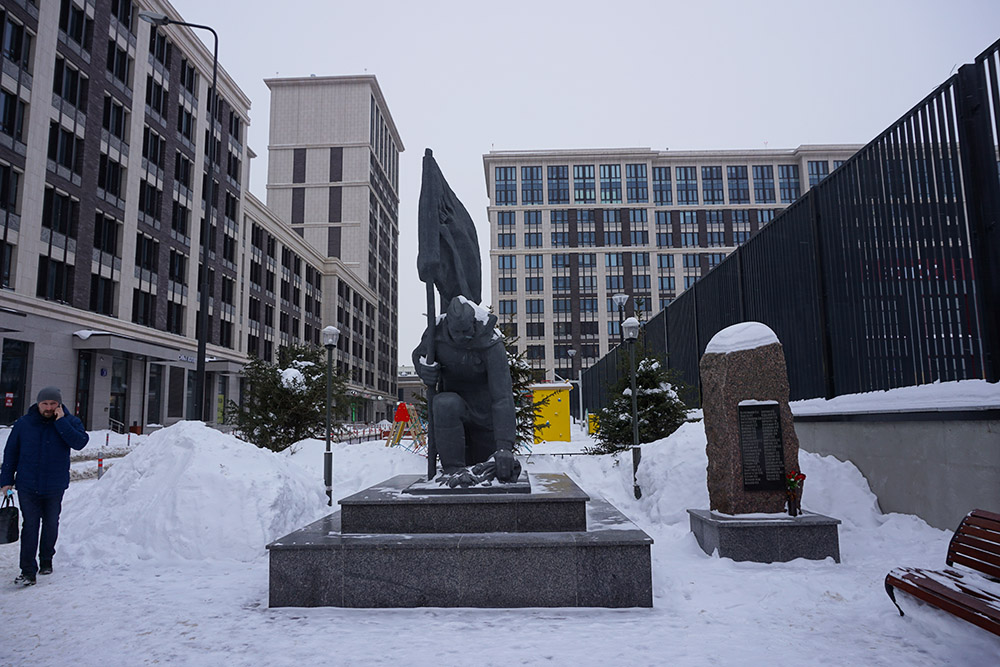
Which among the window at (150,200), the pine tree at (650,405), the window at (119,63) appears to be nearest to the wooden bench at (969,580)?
the pine tree at (650,405)

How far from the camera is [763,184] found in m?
81.9

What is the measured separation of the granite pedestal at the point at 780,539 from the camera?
288 inches

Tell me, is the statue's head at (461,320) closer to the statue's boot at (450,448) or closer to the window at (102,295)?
the statue's boot at (450,448)

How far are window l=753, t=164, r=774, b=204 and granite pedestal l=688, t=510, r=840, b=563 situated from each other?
8145cm

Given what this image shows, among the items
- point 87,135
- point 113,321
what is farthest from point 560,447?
point 87,135

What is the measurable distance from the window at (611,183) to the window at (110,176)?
57.1 m

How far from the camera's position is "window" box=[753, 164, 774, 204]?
8144cm

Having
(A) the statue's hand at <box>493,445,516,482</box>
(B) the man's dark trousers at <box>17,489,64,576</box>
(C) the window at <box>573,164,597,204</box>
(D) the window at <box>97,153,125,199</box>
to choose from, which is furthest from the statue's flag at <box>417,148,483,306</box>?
(C) the window at <box>573,164,597,204</box>

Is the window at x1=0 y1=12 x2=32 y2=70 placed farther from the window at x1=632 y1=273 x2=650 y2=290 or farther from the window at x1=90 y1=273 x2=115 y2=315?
the window at x1=632 y1=273 x2=650 y2=290

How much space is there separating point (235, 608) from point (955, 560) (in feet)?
19.9

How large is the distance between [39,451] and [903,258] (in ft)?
34.2

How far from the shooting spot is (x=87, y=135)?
31844 millimetres

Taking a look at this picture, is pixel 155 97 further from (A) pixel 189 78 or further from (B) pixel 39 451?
(B) pixel 39 451

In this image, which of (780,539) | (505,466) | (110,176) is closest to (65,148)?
(110,176)
